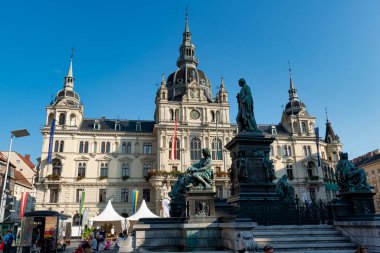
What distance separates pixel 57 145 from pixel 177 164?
1912 cm

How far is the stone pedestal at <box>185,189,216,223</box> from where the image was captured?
10.9 m

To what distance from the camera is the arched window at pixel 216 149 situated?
1838 inches

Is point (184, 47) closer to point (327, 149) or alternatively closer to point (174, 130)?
point (174, 130)

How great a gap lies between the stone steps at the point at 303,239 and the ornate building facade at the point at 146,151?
32.4 m

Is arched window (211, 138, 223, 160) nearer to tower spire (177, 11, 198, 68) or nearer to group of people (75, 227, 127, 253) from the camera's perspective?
tower spire (177, 11, 198, 68)

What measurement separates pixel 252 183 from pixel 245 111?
3.53 metres

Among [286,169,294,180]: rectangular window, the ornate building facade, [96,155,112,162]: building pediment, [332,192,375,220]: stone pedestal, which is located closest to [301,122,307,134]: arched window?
the ornate building facade

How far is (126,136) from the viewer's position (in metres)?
49.7

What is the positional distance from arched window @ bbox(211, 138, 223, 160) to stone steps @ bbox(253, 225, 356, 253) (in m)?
35.6

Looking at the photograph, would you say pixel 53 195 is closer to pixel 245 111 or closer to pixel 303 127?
pixel 245 111

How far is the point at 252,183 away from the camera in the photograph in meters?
12.8

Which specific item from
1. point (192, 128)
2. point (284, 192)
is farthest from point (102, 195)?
point (284, 192)

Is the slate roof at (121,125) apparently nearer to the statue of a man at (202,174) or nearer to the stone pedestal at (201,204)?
the statue of a man at (202,174)

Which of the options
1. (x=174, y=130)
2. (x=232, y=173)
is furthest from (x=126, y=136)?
(x=232, y=173)
